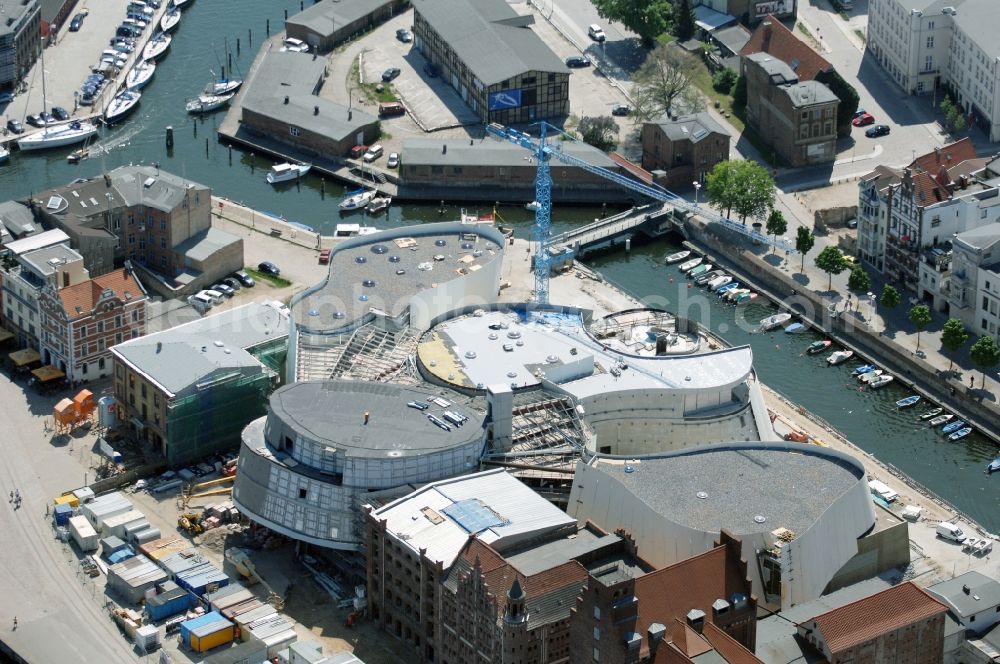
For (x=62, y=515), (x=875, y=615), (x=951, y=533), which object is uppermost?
(x=875, y=615)

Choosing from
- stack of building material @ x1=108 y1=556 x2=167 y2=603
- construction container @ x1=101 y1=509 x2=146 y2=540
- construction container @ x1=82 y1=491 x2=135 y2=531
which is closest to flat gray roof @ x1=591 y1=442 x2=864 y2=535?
stack of building material @ x1=108 y1=556 x2=167 y2=603

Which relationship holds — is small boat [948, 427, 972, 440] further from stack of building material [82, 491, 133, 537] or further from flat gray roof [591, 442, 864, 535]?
stack of building material [82, 491, 133, 537]

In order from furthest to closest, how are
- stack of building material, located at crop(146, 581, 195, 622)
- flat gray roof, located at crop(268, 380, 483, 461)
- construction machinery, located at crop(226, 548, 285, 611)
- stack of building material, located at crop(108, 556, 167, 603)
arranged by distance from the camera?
flat gray roof, located at crop(268, 380, 483, 461), construction machinery, located at crop(226, 548, 285, 611), stack of building material, located at crop(108, 556, 167, 603), stack of building material, located at crop(146, 581, 195, 622)

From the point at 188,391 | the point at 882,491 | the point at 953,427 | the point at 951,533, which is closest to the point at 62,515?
the point at 188,391

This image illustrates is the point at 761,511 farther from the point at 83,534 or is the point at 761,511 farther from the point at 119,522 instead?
the point at 83,534

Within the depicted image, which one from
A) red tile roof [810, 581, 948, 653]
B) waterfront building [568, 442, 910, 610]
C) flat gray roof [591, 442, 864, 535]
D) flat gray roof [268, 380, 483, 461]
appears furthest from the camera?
flat gray roof [268, 380, 483, 461]
